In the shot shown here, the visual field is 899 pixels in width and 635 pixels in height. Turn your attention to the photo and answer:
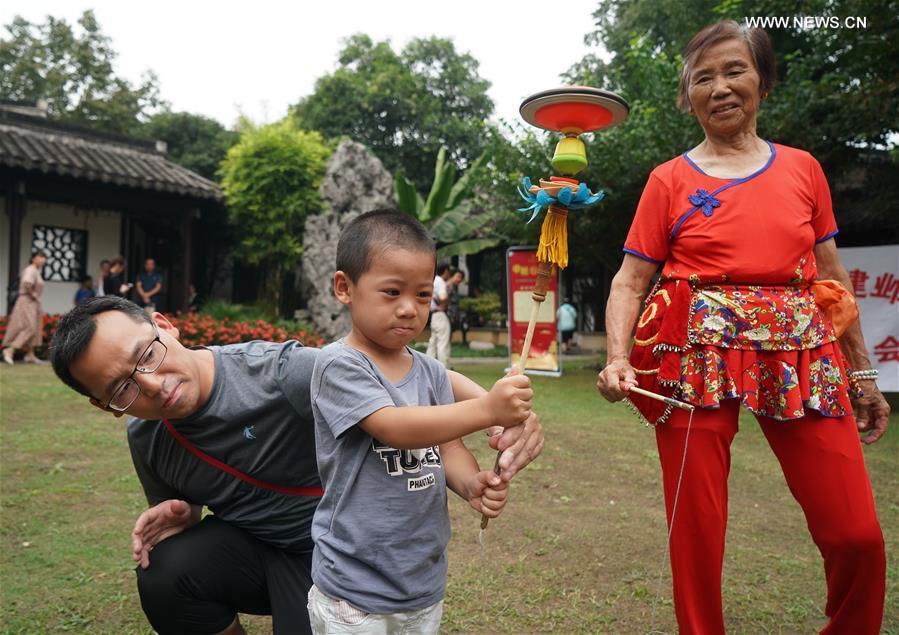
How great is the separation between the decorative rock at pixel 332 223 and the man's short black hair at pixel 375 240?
13.8m

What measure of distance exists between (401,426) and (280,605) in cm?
92

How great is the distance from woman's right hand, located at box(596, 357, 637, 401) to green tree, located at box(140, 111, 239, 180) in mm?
20772

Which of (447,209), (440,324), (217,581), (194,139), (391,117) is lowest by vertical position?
(217,581)

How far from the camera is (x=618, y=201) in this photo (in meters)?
10.8

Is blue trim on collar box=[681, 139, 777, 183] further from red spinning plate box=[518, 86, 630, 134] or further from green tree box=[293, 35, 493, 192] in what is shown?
green tree box=[293, 35, 493, 192]

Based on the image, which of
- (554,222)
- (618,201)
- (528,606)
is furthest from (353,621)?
(618,201)

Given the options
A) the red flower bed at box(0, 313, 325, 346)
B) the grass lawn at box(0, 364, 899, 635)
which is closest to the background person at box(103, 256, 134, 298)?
the red flower bed at box(0, 313, 325, 346)

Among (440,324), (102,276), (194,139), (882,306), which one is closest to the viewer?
(882,306)

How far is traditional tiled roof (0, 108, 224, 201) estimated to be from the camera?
11297mm

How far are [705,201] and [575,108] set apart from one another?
712mm

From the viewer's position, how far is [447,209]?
1616 cm

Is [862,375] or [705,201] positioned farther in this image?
[862,375]

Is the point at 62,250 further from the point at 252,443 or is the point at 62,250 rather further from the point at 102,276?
the point at 252,443

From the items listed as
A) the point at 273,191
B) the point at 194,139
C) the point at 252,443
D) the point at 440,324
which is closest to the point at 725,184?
the point at 252,443
